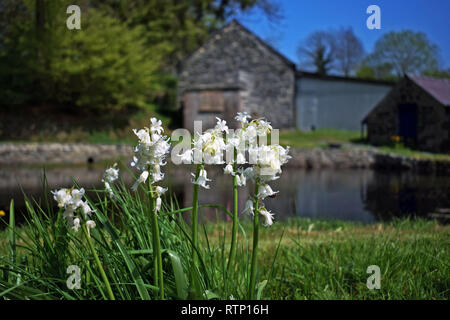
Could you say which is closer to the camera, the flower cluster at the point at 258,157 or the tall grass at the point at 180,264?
the flower cluster at the point at 258,157

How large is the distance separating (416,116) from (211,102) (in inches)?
404

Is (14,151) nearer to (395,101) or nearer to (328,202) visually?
(328,202)

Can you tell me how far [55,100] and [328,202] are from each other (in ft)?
51.5

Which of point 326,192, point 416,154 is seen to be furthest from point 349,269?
point 416,154

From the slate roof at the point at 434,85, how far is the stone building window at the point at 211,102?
371 inches

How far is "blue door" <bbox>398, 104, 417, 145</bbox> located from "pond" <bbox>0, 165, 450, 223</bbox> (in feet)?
16.3

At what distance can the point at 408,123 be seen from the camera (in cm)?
1734

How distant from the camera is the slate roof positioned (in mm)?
16000

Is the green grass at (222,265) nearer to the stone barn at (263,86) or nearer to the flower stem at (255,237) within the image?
the flower stem at (255,237)

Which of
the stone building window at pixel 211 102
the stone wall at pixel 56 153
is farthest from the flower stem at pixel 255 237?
the stone building window at pixel 211 102

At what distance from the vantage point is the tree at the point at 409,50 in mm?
14414

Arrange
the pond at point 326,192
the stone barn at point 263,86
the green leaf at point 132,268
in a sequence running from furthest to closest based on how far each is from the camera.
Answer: the stone barn at point 263,86 < the pond at point 326,192 < the green leaf at point 132,268
